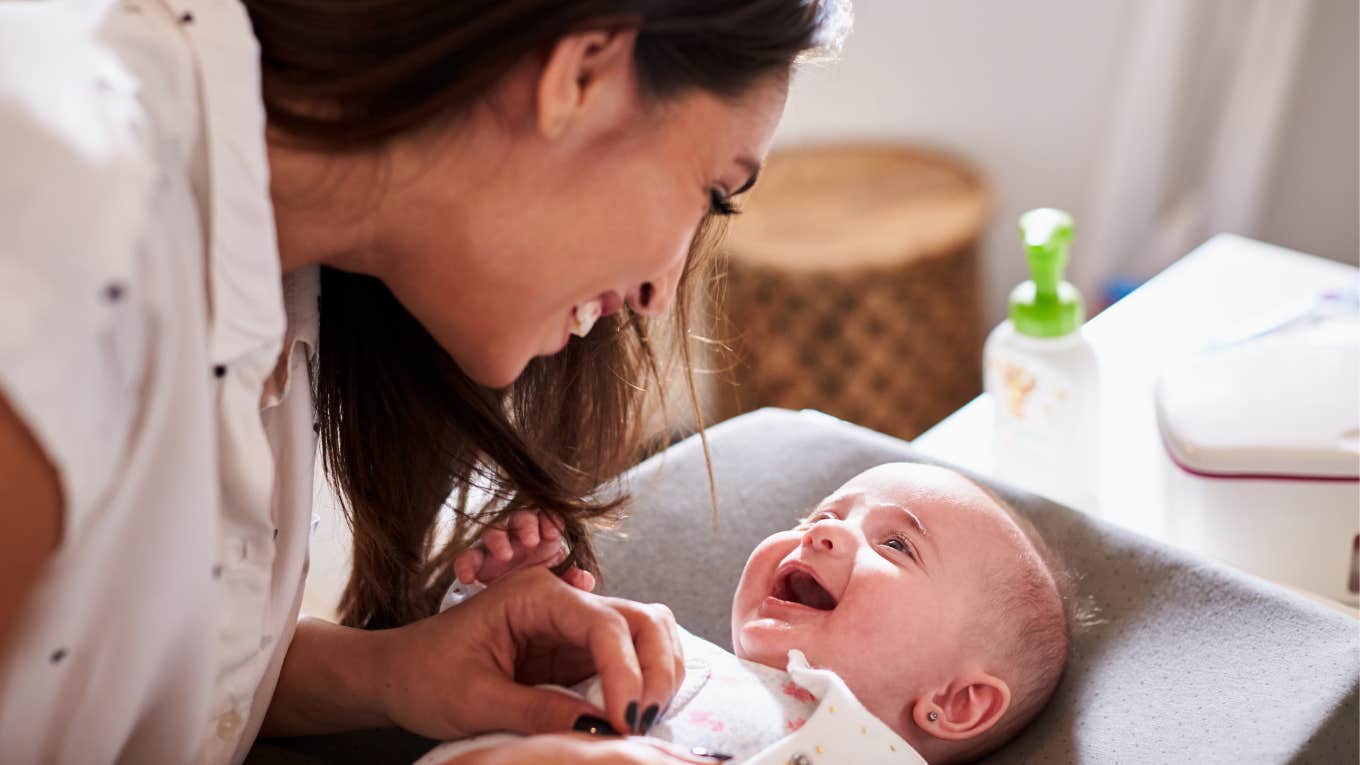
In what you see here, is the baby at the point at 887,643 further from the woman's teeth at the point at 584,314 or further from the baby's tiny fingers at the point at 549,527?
the woman's teeth at the point at 584,314

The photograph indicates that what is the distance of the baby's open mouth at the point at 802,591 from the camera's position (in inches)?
39.3

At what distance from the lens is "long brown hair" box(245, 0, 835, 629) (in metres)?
0.67

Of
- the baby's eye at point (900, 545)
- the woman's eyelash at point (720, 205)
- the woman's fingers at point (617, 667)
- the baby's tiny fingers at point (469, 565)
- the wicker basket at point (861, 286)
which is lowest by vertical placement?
the wicker basket at point (861, 286)

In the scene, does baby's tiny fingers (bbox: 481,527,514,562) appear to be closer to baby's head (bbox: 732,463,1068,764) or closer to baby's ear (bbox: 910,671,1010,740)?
baby's head (bbox: 732,463,1068,764)

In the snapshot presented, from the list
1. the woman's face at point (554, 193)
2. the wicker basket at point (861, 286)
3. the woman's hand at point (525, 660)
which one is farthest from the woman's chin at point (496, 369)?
the wicker basket at point (861, 286)

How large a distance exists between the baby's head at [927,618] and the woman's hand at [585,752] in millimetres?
176

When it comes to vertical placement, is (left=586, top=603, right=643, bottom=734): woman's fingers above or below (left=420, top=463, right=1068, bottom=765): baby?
above

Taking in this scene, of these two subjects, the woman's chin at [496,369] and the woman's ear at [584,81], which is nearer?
the woman's ear at [584,81]

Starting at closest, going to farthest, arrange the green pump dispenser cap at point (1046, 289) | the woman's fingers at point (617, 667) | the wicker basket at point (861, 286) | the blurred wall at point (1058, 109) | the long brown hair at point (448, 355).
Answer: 1. the long brown hair at point (448, 355)
2. the woman's fingers at point (617, 667)
3. the green pump dispenser cap at point (1046, 289)
4. the wicker basket at point (861, 286)
5. the blurred wall at point (1058, 109)

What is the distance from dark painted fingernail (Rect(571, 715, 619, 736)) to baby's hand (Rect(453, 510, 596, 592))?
0.18 metres

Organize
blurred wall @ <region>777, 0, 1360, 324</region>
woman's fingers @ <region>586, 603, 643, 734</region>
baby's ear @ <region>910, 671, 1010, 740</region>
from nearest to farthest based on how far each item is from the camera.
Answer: woman's fingers @ <region>586, 603, 643, 734</region> → baby's ear @ <region>910, 671, 1010, 740</region> → blurred wall @ <region>777, 0, 1360, 324</region>

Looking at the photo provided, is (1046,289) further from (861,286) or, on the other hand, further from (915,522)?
(861,286)

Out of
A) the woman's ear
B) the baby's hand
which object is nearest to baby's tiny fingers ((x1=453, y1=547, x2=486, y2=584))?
the baby's hand

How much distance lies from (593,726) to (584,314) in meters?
0.26
